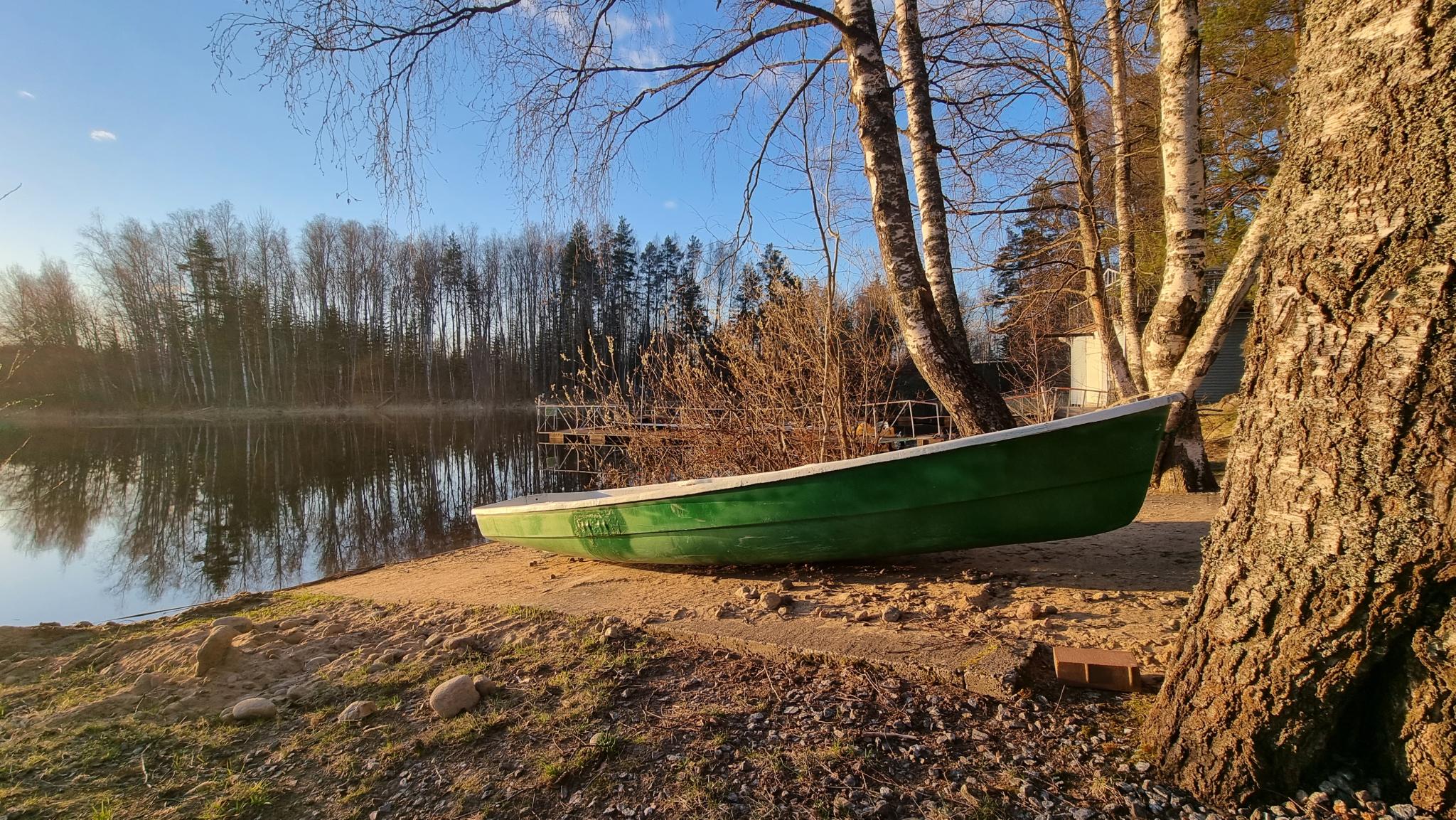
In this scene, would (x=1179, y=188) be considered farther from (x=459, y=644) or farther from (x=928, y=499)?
(x=459, y=644)

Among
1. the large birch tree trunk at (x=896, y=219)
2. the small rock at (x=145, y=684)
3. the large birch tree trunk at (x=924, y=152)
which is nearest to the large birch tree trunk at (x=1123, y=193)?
the large birch tree trunk at (x=924, y=152)

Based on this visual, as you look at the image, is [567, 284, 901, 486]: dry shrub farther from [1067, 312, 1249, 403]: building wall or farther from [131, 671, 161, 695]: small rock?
[1067, 312, 1249, 403]: building wall

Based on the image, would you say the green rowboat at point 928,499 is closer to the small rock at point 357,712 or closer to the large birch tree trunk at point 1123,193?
the small rock at point 357,712

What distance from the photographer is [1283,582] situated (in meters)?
1.42

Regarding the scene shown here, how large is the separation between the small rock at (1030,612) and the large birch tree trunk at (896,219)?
4.87ft

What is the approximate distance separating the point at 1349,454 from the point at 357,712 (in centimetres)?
317

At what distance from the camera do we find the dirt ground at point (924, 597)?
251 cm

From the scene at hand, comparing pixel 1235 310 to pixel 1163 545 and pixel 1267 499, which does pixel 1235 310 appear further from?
pixel 1267 499

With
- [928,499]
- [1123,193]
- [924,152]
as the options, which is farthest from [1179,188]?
[928,499]

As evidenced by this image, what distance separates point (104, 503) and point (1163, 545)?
1738cm

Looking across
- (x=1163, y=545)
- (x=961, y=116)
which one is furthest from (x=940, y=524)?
(x=961, y=116)

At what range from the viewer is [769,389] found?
18.9ft

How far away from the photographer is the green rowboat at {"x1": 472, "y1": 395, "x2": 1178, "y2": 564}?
2916mm

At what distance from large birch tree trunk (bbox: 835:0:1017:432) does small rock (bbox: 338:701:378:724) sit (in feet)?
11.9
